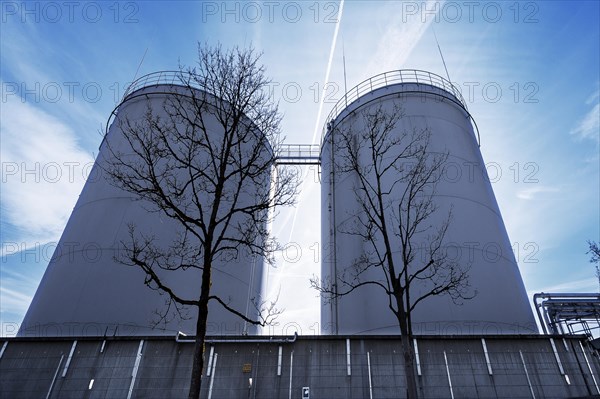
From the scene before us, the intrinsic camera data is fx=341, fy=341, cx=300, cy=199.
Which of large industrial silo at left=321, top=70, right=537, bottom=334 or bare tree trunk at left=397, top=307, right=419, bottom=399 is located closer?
bare tree trunk at left=397, top=307, right=419, bottom=399

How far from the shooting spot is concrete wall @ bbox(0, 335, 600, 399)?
8367mm

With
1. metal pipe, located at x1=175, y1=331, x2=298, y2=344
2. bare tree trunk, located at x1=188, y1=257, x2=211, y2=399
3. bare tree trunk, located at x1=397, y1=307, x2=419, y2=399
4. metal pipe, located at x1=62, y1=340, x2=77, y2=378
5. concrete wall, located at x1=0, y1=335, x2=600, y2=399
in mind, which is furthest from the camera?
metal pipe, located at x1=175, y1=331, x2=298, y2=344

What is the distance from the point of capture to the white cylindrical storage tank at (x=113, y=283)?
10.6 m

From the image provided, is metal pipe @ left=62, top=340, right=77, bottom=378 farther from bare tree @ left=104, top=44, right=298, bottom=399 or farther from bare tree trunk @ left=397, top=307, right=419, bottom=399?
bare tree trunk @ left=397, top=307, right=419, bottom=399

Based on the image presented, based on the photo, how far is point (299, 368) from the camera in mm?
8727

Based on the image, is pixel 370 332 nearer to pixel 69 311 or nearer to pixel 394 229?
pixel 394 229

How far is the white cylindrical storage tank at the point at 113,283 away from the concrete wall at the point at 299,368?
1342 mm

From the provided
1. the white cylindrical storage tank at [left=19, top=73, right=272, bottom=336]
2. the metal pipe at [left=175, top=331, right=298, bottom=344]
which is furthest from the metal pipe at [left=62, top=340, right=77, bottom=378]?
the metal pipe at [left=175, top=331, right=298, bottom=344]

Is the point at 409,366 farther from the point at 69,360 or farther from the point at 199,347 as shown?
the point at 69,360

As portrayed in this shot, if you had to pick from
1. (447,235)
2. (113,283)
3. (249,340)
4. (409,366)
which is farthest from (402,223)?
(113,283)

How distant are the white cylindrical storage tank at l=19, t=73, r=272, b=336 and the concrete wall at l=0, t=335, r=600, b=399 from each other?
4.40 ft

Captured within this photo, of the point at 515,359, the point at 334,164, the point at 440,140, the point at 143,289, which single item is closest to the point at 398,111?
the point at 440,140

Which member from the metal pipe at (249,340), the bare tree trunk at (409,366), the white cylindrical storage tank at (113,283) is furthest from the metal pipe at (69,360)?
the bare tree trunk at (409,366)

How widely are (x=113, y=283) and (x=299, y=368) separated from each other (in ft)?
21.8
